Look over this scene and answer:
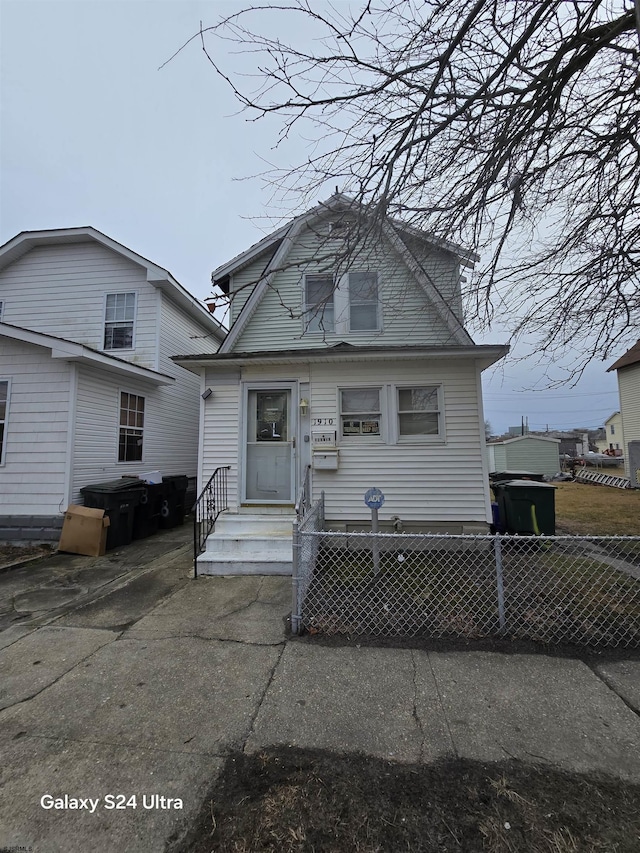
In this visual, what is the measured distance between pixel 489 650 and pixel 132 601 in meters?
3.93

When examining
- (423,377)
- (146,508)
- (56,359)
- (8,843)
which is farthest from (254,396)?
(8,843)

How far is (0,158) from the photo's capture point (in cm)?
580

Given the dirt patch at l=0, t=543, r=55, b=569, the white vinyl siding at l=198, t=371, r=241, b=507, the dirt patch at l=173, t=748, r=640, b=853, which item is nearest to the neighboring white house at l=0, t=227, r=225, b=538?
the dirt patch at l=0, t=543, r=55, b=569

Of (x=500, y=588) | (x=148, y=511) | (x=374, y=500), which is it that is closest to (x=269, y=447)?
(x=374, y=500)

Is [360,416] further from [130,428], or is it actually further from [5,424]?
[5,424]

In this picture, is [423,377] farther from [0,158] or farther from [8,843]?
[0,158]

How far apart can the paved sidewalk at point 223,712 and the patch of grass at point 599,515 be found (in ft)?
19.8

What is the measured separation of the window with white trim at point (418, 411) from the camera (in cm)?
663

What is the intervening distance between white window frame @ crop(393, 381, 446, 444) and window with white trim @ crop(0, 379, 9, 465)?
25.4 feet

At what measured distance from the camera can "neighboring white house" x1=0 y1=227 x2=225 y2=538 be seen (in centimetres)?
735

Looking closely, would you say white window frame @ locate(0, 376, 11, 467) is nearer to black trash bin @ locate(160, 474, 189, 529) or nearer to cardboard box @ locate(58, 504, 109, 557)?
cardboard box @ locate(58, 504, 109, 557)

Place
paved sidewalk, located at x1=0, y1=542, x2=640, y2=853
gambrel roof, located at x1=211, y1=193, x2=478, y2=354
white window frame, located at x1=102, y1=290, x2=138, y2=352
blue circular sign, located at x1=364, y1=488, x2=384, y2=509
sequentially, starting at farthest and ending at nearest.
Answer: white window frame, located at x1=102, y1=290, x2=138, y2=352
gambrel roof, located at x1=211, y1=193, x2=478, y2=354
blue circular sign, located at x1=364, y1=488, x2=384, y2=509
paved sidewalk, located at x1=0, y1=542, x2=640, y2=853

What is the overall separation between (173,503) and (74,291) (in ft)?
21.2

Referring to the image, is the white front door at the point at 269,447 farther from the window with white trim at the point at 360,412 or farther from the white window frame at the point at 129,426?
the white window frame at the point at 129,426
